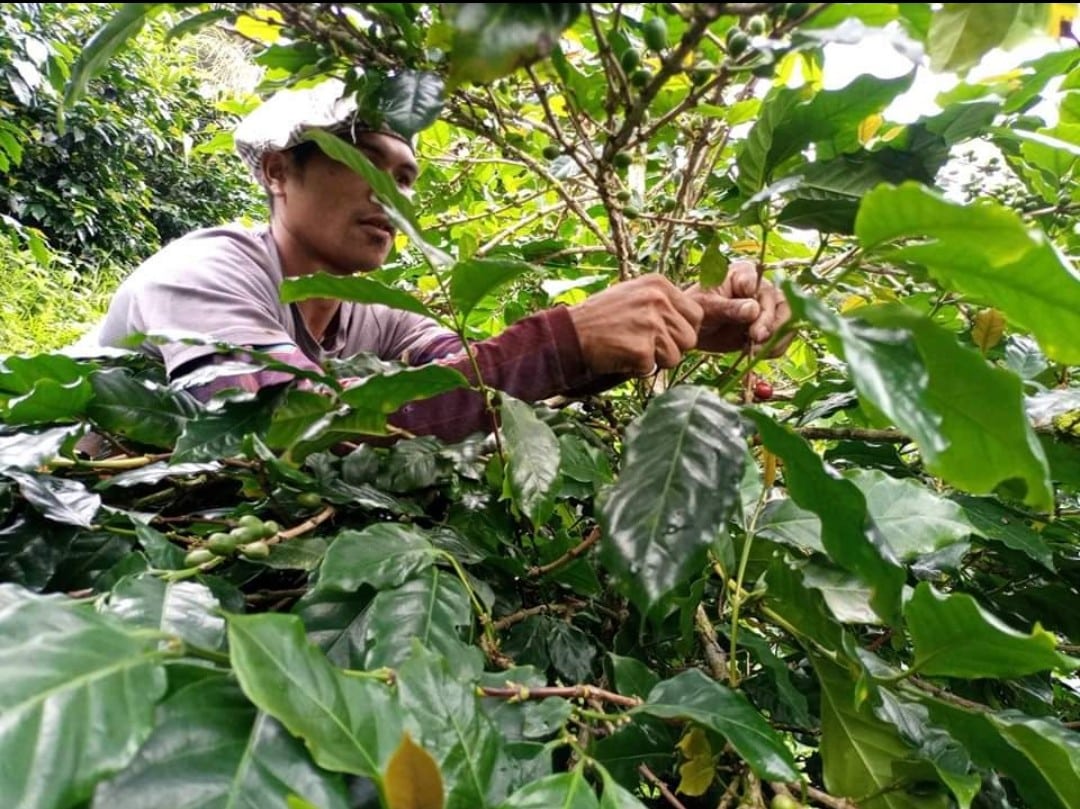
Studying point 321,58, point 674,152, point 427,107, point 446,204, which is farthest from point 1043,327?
point 446,204

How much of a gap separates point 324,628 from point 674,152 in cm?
81

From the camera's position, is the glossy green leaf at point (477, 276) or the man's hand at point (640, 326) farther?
the man's hand at point (640, 326)

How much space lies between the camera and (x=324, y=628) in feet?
1.65

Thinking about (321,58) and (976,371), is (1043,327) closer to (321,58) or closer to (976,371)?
(976,371)

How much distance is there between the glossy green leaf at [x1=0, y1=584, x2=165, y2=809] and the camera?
0.87 feet

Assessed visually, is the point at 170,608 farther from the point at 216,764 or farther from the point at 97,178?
the point at 97,178

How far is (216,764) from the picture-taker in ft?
1.01

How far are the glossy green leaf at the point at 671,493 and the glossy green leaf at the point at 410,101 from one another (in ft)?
0.78

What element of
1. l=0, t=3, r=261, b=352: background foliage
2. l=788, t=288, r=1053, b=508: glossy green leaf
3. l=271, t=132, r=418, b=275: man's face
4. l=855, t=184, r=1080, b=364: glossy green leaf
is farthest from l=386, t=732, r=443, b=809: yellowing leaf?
l=0, t=3, r=261, b=352: background foliage

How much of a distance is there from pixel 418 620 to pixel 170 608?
0.15 m

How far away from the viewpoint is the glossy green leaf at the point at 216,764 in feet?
0.96

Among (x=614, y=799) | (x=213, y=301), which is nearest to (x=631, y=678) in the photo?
(x=614, y=799)

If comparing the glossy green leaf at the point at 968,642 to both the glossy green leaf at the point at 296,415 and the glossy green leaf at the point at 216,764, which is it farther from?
the glossy green leaf at the point at 296,415

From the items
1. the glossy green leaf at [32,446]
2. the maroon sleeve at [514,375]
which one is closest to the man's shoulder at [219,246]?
the maroon sleeve at [514,375]
